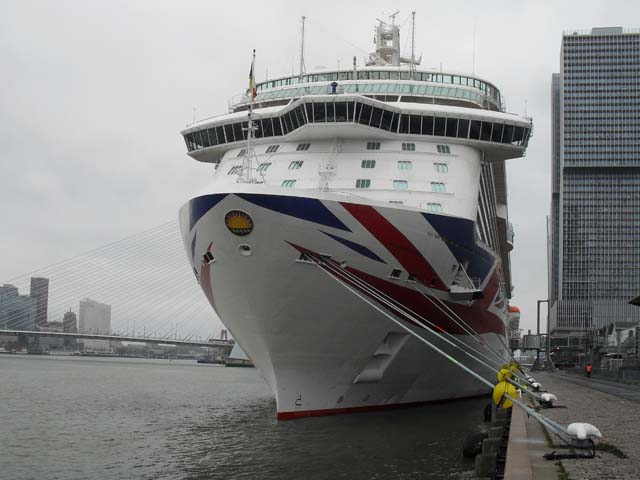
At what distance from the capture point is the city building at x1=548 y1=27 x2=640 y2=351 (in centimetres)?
12394

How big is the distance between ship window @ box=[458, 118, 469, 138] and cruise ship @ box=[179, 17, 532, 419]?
4cm

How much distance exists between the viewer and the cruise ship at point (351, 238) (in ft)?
48.1

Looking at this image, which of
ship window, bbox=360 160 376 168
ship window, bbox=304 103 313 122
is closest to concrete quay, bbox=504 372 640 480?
ship window, bbox=360 160 376 168

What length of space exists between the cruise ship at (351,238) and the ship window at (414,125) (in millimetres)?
27

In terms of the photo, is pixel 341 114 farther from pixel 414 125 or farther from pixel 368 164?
pixel 414 125

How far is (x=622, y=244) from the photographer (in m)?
125

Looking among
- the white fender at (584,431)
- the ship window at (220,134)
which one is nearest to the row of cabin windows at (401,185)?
the ship window at (220,134)

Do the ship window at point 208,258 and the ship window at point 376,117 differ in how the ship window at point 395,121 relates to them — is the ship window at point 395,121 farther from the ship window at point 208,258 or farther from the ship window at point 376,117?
the ship window at point 208,258

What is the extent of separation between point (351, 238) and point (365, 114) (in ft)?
16.5

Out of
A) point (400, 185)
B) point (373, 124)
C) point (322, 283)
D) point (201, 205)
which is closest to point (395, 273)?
point (322, 283)

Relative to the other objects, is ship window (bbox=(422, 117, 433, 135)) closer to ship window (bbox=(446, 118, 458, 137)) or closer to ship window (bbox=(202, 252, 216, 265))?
ship window (bbox=(446, 118, 458, 137))

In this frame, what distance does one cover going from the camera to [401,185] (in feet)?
58.1

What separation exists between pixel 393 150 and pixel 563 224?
117 meters

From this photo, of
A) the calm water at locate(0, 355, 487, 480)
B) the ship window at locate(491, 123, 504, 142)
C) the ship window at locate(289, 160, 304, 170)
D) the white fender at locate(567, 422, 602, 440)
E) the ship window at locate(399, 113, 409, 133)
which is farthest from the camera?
the ship window at locate(491, 123, 504, 142)
